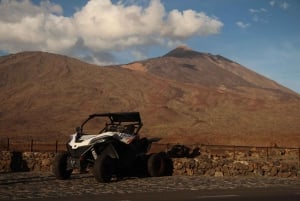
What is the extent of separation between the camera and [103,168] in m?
16.4

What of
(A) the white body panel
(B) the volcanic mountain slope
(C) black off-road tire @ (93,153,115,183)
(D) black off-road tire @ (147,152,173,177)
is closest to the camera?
(C) black off-road tire @ (93,153,115,183)

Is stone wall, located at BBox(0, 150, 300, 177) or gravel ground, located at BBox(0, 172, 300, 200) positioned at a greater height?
stone wall, located at BBox(0, 150, 300, 177)

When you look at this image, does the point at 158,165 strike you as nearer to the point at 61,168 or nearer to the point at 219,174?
the point at 219,174

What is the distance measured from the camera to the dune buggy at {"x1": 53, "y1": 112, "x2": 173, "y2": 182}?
17.0m

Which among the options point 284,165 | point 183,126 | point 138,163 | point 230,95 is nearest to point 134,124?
point 138,163

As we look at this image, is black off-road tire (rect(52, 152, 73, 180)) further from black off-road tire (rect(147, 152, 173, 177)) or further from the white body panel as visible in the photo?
black off-road tire (rect(147, 152, 173, 177))

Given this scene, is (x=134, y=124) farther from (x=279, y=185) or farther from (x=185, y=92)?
(x=185, y=92)

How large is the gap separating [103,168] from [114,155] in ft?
2.94

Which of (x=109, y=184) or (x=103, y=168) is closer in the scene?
(x=109, y=184)

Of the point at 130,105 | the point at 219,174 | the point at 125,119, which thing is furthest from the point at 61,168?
the point at 130,105

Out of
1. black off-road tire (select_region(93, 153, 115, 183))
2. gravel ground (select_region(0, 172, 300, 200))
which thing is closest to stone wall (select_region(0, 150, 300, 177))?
gravel ground (select_region(0, 172, 300, 200))

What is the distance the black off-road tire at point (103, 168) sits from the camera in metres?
16.4

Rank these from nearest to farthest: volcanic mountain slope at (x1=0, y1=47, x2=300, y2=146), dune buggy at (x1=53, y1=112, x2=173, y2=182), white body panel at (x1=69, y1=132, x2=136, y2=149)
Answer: dune buggy at (x1=53, y1=112, x2=173, y2=182)
white body panel at (x1=69, y1=132, x2=136, y2=149)
volcanic mountain slope at (x1=0, y1=47, x2=300, y2=146)

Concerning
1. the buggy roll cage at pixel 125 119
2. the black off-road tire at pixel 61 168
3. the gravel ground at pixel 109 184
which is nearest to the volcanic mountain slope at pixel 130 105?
the buggy roll cage at pixel 125 119
